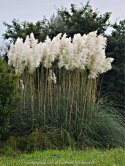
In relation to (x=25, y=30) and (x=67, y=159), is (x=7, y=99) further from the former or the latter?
(x=25, y=30)

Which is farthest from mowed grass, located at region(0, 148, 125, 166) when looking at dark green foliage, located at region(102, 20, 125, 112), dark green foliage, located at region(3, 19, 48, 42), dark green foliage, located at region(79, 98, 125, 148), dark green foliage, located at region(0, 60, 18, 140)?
dark green foliage, located at region(3, 19, 48, 42)

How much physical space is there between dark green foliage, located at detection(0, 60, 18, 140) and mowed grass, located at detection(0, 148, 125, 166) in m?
1.20

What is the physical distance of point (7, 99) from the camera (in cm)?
896

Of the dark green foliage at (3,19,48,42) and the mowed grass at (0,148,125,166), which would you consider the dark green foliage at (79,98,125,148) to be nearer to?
the mowed grass at (0,148,125,166)

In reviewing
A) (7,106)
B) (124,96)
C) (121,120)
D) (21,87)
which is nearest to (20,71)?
(21,87)

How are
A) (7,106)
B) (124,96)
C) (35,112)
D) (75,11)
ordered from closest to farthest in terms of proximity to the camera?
(7,106)
(35,112)
(124,96)
(75,11)

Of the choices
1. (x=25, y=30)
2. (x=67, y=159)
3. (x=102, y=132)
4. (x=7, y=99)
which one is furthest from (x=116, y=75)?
(x=67, y=159)

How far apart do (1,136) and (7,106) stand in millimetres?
598

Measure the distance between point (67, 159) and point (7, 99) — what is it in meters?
2.49

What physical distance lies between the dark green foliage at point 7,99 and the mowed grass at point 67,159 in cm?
120

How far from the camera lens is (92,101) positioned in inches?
391

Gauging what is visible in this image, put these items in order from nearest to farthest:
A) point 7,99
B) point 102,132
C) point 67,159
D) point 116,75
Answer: point 67,159 → point 7,99 → point 102,132 → point 116,75

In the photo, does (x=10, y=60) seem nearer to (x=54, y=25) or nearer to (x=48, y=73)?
(x=48, y=73)

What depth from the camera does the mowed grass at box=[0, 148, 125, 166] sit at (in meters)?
6.17
